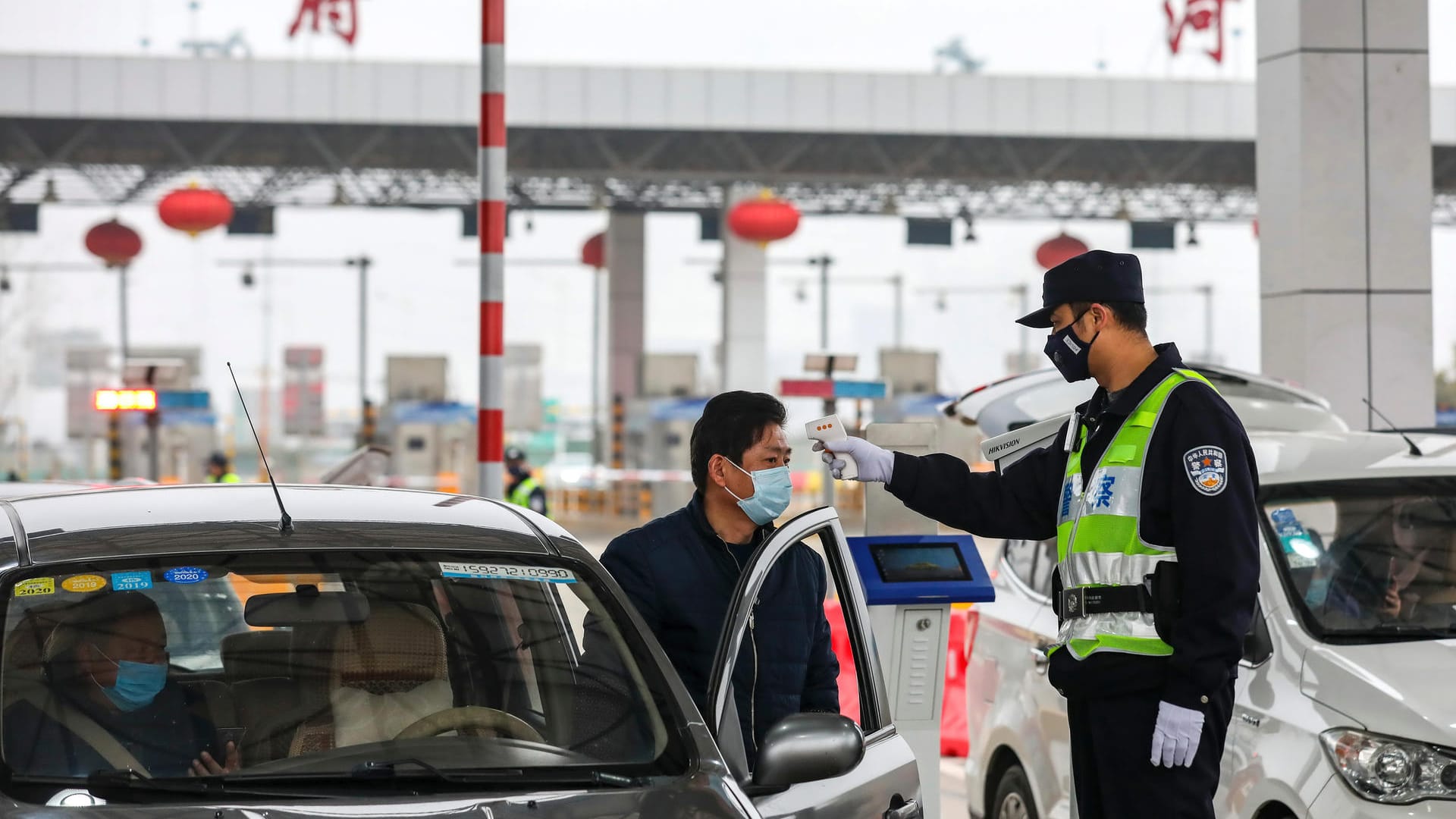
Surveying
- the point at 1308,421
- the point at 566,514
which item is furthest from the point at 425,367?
the point at 1308,421

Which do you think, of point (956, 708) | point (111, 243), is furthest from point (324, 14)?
point (956, 708)

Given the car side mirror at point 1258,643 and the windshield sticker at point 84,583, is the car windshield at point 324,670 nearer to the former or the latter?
the windshield sticker at point 84,583

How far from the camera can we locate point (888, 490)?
459 centimetres

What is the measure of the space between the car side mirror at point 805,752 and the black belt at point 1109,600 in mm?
860

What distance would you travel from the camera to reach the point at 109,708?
9.99 feet

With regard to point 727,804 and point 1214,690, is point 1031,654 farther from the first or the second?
point 727,804

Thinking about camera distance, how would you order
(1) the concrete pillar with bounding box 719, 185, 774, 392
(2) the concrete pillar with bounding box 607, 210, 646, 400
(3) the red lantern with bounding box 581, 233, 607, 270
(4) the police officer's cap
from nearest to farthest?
(4) the police officer's cap < (1) the concrete pillar with bounding box 719, 185, 774, 392 < (3) the red lantern with bounding box 581, 233, 607, 270 < (2) the concrete pillar with bounding box 607, 210, 646, 400

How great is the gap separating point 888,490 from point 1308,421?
9.36 feet

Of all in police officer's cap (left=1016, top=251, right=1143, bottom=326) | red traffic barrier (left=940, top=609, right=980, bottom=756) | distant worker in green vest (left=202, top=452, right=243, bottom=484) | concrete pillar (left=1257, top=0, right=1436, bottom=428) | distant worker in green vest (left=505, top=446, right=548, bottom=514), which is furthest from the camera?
distant worker in green vest (left=202, top=452, right=243, bottom=484)

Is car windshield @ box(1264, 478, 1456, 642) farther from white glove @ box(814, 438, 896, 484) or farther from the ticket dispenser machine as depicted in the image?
white glove @ box(814, 438, 896, 484)

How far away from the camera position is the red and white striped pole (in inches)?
308

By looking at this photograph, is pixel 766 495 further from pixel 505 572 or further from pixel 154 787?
pixel 154 787

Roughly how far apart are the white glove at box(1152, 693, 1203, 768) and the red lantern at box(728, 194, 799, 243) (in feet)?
55.6

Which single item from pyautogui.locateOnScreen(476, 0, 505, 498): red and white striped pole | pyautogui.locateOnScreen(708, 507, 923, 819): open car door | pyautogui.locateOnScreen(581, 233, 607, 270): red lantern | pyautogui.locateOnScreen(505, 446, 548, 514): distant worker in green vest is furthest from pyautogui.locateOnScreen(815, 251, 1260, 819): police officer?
pyautogui.locateOnScreen(581, 233, 607, 270): red lantern
